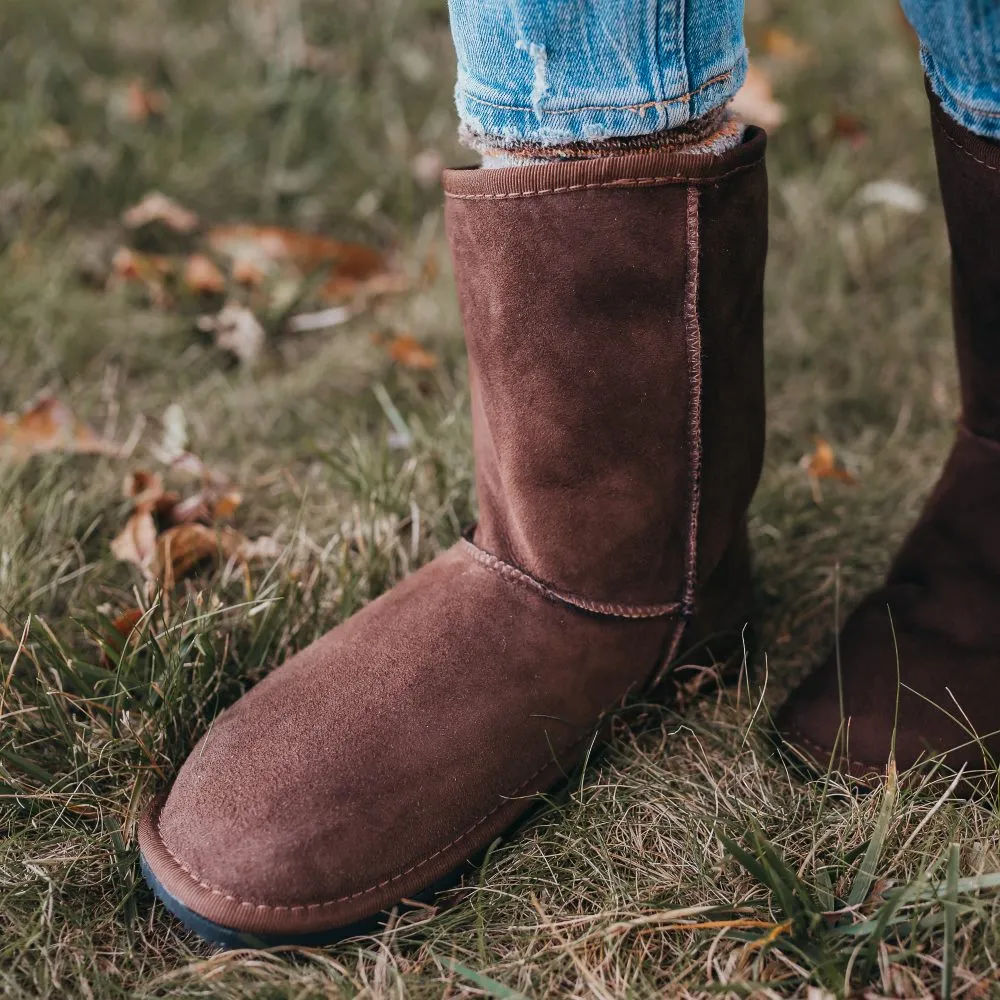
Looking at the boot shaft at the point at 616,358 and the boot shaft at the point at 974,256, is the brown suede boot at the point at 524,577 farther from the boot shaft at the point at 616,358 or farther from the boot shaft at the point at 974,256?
the boot shaft at the point at 974,256

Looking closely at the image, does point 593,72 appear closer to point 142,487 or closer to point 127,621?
point 127,621

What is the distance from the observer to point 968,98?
2.96ft

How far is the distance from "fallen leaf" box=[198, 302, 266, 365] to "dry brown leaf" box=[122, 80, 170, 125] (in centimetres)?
67

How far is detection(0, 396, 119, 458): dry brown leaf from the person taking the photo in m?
1.44

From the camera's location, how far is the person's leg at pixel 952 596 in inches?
38.0

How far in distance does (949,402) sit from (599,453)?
3.04ft

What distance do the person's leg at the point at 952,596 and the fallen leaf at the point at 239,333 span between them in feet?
3.55

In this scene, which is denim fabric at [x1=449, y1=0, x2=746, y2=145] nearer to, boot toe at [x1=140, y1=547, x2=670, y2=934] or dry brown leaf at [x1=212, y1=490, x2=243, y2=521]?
boot toe at [x1=140, y1=547, x2=670, y2=934]

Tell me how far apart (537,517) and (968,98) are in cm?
51

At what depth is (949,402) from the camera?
1.69 meters

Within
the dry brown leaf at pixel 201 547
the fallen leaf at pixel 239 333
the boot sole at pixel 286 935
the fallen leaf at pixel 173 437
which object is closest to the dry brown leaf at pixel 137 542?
the dry brown leaf at pixel 201 547

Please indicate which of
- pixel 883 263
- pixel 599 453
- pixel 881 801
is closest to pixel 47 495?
pixel 599 453

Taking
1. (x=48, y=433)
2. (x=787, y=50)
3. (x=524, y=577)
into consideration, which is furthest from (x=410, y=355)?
(x=787, y=50)

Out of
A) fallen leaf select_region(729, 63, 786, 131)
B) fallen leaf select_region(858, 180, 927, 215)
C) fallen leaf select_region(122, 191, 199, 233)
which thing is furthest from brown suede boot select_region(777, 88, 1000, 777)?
fallen leaf select_region(122, 191, 199, 233)
